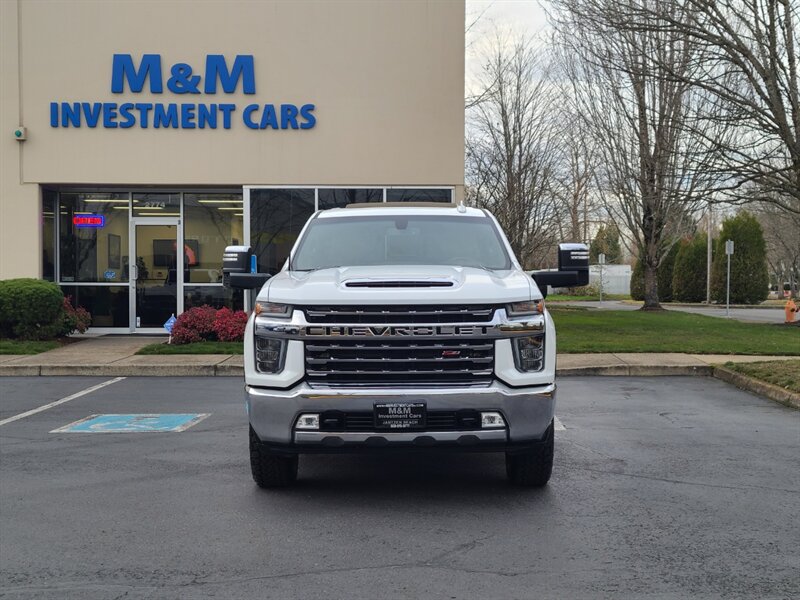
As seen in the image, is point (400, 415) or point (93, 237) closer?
point (400, 415)

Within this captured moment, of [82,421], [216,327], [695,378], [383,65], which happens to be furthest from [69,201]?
[695,378]

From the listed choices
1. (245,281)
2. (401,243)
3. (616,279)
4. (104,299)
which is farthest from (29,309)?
(616,279)

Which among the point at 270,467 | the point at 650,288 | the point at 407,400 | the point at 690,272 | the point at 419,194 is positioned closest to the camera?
the point at 407,400

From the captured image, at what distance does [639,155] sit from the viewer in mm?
26516

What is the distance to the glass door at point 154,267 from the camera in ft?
58.7

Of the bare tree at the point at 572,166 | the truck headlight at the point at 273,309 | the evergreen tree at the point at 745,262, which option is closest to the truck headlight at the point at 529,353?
→ the truck headlight at the point at 273,309

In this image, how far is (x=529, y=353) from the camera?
215 inches

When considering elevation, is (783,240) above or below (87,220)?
above

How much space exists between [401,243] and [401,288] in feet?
4.87

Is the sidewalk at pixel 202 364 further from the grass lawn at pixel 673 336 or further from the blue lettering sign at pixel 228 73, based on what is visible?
the blue lettering sign at pixel 228 73

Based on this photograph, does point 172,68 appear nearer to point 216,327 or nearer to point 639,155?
point 216,327

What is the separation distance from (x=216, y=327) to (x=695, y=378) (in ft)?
28.4

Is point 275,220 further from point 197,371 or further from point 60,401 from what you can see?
point 60,401

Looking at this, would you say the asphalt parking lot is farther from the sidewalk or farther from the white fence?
the white fence
